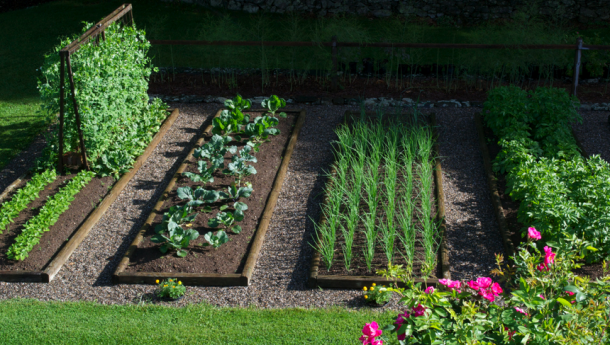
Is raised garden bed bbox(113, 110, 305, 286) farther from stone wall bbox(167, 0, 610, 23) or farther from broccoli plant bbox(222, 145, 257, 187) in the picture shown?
stone wall bbox(167, 0, 610, 23)

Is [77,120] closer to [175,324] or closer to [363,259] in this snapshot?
[175,324]

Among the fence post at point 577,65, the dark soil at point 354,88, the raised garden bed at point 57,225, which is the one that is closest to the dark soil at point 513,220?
the dark soil at point 354,88

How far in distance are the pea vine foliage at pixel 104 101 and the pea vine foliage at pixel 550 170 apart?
4.51 meters

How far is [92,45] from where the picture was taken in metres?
6.86

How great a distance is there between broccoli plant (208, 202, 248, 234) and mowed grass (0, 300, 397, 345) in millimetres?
1110

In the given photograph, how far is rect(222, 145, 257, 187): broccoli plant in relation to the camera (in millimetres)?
6484

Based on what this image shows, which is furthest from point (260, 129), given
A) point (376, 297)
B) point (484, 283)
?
point (484, 283)

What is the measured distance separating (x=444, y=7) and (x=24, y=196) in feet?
33.8

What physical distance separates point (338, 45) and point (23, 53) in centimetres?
655

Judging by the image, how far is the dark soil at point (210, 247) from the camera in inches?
203

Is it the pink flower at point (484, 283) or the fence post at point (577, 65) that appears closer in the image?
the pink flower at point (484, 283)

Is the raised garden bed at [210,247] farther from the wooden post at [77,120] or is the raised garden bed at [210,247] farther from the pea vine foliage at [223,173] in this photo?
the wooden post at [77,120]

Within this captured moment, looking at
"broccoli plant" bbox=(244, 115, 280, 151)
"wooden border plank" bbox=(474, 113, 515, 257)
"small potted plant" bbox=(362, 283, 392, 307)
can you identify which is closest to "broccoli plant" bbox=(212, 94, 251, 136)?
"broccoli plant" bbox=(244, 115, 280, 151)

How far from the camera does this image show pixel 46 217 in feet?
18.9
